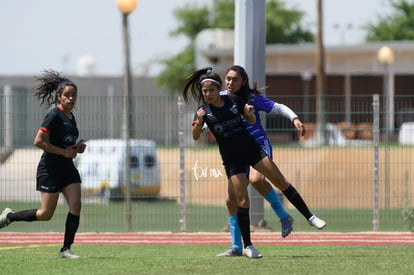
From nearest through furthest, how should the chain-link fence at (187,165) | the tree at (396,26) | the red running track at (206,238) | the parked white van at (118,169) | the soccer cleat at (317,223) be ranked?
the soccer cleat at (317,223)
the red running track at (206,238)
the chain-link fence at (187,165)
the parked white van at (118,169)
the tree at (396,26)

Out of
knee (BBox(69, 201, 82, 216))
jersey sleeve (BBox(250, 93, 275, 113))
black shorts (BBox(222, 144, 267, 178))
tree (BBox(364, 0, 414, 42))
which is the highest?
tree (BBox(364, 0, 414, 42))

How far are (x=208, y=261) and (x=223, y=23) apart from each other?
6798cm

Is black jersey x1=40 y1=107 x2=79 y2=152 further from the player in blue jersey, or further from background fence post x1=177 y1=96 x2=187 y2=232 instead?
background fence post x1=177 y1=96 x2=187 y2=232

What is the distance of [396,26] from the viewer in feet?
243

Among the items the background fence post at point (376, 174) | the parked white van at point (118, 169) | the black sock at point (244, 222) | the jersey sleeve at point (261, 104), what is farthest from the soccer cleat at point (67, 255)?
the background fence post at point (376, 174)

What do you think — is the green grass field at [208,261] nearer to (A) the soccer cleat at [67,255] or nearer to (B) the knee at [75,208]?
(A) the soccer cleat at [67,255]

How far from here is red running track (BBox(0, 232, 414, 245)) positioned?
15.5 meters

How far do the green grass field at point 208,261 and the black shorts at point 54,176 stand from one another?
0.80 m

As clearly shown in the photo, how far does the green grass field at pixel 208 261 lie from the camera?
11.2 m

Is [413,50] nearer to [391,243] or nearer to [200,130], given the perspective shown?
[391,243]

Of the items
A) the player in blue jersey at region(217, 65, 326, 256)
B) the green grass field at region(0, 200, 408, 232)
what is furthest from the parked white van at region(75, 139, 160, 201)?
the player in blue jersey at region(217, 65, 326, 256)

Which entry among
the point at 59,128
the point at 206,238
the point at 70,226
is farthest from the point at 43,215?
the point at 206,238

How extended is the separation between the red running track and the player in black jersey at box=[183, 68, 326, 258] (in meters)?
3.07

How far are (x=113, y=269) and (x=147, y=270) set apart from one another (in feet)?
1.24
